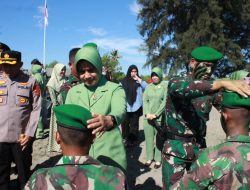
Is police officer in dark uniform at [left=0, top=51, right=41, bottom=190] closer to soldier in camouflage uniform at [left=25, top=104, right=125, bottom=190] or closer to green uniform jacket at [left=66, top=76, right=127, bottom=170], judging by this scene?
green uniform jacket at [left=66, top=76, right=127, bottom=170]

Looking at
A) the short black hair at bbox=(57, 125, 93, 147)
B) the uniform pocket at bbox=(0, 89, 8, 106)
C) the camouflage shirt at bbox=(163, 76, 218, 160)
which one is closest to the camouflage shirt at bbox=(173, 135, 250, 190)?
the short black hair at bbox=(57, 125, 93, 147)

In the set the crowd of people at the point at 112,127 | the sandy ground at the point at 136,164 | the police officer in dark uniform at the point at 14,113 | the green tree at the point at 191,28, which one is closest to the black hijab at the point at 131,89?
the sandy ground at the point at 136,164

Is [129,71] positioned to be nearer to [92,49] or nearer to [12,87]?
[12,87]

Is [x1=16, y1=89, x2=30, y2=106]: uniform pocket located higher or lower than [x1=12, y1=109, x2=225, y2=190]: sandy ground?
higher

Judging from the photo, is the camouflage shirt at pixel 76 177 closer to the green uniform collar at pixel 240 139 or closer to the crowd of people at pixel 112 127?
the crowd of people at pixel 112 127

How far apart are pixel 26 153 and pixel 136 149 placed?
4.02 metres

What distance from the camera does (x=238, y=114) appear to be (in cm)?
223

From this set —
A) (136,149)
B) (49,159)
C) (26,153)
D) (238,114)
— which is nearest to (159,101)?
(136,149)

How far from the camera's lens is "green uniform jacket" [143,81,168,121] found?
717 centimetres

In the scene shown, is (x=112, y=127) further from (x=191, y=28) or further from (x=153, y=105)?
(x=191, y=28)

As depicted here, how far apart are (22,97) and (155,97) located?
3.44 m

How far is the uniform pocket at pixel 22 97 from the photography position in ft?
13.9

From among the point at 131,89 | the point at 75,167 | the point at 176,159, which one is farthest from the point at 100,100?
the point at 131,89

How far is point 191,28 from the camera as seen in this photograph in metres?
34.0
